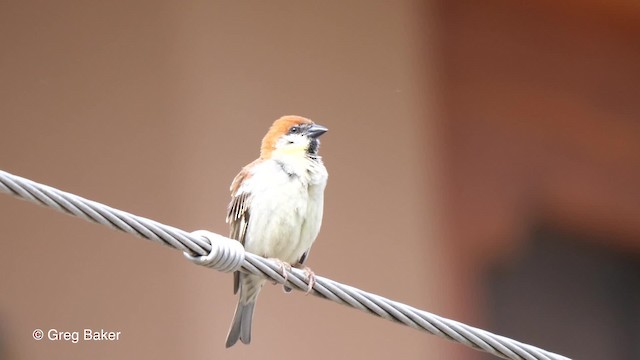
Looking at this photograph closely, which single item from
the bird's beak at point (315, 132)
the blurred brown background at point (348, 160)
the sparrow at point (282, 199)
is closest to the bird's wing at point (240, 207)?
the sparrow at point (282, 199)

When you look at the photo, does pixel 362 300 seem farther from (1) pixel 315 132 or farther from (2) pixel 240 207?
(1) pixel 315 132

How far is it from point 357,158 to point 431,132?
0.61m

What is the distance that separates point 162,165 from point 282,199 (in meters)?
1.81

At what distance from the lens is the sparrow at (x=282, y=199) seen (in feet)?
14.0

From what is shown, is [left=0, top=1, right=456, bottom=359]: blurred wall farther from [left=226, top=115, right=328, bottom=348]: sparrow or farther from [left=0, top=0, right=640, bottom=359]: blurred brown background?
[left=226, top=115, right=328, bottom=348]: sparrow

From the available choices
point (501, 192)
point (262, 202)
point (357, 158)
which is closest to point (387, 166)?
point (357, 158)

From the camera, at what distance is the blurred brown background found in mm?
5945

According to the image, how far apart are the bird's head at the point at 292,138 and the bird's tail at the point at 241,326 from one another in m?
0.54

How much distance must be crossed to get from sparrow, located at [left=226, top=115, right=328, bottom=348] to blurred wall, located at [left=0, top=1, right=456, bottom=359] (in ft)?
4.43

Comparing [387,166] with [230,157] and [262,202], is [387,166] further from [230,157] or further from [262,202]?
[262,202]

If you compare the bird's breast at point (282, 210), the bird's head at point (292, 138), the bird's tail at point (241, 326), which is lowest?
→ the bird's tail at point (241, 326)

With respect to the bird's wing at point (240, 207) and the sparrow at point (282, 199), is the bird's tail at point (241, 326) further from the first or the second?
the bird's wing at point (240, 207)

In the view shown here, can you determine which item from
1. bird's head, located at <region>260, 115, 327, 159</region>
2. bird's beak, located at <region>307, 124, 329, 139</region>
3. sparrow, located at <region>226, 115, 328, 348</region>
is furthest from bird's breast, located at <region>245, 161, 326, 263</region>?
bird's beak, located at <region>307, 124, 329, 139</region>

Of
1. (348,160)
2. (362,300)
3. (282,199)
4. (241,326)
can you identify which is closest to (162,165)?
(348,160)
